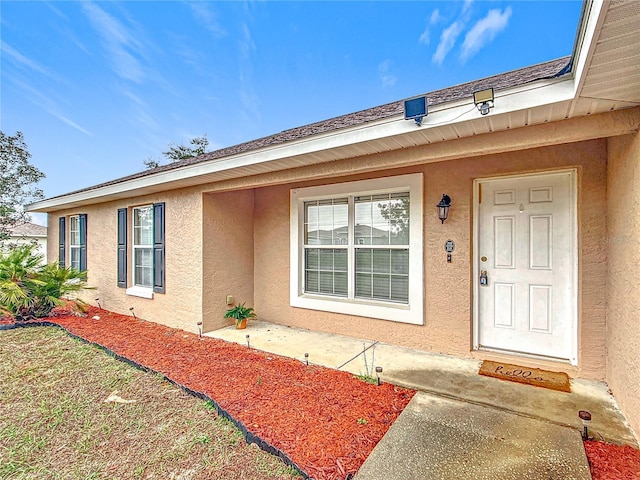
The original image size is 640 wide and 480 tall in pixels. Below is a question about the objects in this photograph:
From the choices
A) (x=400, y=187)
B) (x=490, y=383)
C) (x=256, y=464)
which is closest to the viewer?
(x=256, y=464)

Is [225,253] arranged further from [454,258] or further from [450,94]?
[450,94]

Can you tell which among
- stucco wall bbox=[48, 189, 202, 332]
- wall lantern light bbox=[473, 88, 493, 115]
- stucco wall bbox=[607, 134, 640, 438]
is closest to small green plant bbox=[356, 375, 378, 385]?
stucco wall bbox=[607, 134, 640, 438]

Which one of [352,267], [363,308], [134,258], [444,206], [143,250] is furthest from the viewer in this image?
[134,258]

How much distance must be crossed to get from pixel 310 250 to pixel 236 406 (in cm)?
314

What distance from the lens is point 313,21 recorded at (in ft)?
41.8

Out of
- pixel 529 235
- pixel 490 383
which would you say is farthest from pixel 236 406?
pixel 529 235

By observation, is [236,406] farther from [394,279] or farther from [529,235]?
[529,235]

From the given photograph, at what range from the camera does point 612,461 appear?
2.26m

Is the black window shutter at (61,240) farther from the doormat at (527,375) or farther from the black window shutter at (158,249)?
the doormat at (527,375)

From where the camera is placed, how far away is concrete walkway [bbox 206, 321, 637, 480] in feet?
7.13

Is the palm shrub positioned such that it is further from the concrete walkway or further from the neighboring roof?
the neighboring roof

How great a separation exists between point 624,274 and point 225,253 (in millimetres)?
5539

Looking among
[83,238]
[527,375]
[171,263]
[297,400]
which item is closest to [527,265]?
[527,375]

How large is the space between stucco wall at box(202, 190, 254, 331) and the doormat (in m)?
4.40
